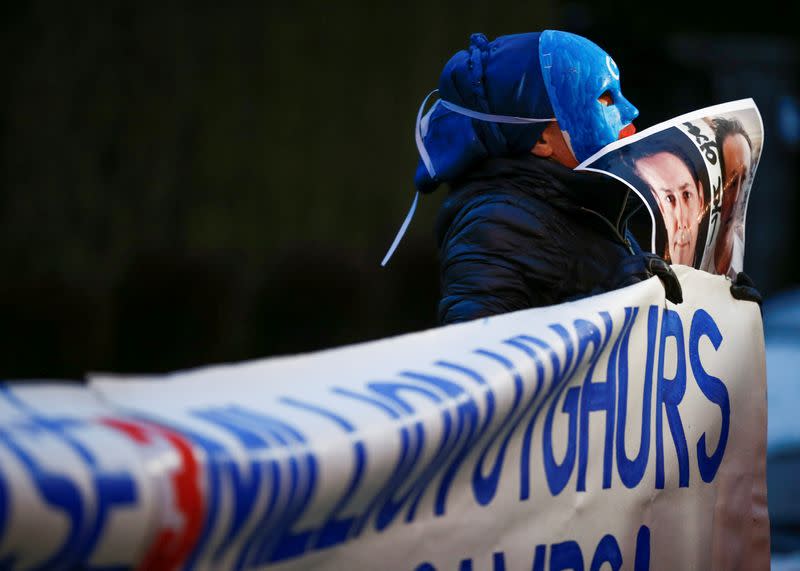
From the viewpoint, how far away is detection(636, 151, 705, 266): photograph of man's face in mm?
3312

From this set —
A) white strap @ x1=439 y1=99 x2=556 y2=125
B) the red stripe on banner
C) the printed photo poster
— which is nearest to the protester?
the printed photo poster

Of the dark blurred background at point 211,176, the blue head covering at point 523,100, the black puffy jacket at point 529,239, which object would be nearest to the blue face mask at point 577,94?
the blue head covering at point 523,100

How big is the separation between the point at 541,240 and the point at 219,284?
6811 millimetres

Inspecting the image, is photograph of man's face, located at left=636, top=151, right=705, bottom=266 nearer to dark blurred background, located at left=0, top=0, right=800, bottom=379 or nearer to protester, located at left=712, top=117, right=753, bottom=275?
protester, located at left=712, top=117, right=753, bottom=275

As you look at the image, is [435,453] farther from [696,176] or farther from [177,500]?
[696,176]

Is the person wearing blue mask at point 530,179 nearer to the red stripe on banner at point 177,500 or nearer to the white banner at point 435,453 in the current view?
the white banner at point 435,453

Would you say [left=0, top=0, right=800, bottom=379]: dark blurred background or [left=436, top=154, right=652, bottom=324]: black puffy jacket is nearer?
[left=436, top=154, right=652, bottom=324]: black puffy jacket

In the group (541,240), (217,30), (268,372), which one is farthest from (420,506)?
(217,30)

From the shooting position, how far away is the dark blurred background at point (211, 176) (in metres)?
8.94

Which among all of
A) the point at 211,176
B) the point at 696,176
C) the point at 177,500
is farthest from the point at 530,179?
the point at 211,176

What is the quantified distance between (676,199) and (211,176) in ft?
22.2

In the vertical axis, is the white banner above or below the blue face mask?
below

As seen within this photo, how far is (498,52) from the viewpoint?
359 cm

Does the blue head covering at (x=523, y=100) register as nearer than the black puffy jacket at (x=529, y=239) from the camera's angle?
No
